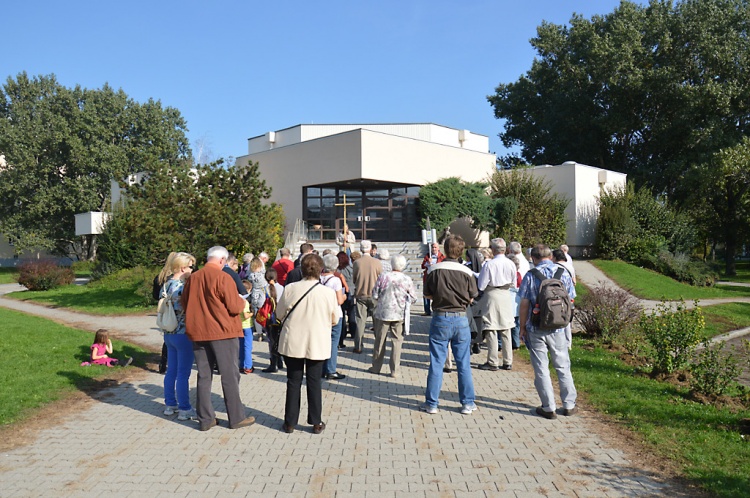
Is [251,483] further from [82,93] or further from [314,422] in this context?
[82,93]

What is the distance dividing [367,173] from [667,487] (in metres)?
22.1

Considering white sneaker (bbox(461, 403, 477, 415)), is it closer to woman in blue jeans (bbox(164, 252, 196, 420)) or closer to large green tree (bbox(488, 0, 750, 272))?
woman in blue jeans (bbox(164, 252, 196, 420))

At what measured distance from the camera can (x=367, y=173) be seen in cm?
2570

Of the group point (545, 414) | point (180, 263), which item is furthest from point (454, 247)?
point (180, 263)

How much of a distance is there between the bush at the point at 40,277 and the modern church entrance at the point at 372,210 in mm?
11989

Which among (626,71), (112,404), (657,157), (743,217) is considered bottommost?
(112,404)

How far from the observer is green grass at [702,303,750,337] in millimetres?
14880

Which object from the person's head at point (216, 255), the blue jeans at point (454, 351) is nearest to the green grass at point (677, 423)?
the blue jeans at point (454, 351)

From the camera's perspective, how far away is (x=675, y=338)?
313 inches

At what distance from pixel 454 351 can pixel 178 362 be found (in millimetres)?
3167

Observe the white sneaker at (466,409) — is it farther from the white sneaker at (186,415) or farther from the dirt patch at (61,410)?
the dirt patch at (61,410)

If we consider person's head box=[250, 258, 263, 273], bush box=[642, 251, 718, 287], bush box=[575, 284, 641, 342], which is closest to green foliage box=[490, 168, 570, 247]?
bush box=[642, 251, 718, 287]

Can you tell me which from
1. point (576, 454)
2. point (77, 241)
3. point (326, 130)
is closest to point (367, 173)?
point (326, 130)

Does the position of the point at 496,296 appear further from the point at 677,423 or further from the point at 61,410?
the point at 61,410
